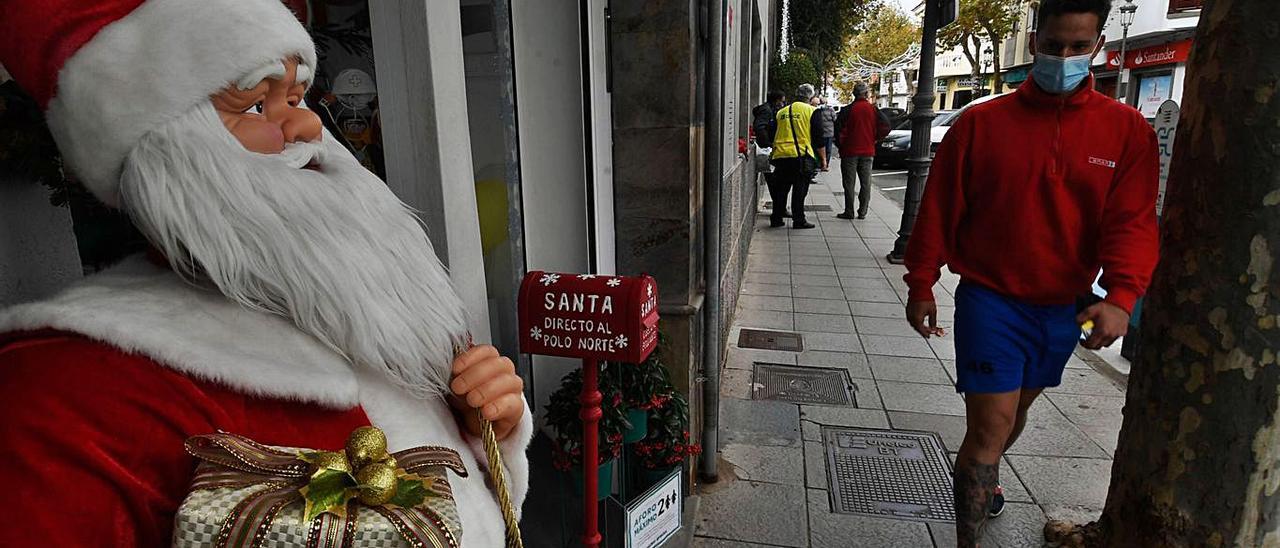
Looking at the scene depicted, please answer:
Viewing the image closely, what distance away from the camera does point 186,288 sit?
953mm

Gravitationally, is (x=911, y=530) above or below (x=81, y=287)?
below

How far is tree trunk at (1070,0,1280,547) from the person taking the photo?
1.51 m

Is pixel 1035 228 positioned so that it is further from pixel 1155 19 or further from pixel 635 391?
pixel 1155 19

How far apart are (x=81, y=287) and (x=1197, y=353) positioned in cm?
211

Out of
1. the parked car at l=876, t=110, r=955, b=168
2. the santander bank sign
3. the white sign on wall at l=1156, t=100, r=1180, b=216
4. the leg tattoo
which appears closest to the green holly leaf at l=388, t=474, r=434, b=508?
the leg tattoo

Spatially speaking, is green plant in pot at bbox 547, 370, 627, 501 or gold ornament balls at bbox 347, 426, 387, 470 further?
green plant in pot at bbox 547, 370, 627, 501

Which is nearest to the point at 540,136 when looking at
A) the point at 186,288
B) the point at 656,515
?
the point at 656,515

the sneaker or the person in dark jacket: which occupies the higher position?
the person in dark jacket

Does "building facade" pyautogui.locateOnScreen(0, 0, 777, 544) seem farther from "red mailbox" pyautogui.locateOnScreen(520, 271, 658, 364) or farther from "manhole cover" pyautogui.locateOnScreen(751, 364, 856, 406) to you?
"manhole cover" pyautogui.locateOnScreen(751, 364, 856, 406)

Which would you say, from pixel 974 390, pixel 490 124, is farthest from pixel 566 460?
pixel 974 390

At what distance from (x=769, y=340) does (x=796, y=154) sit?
456cm

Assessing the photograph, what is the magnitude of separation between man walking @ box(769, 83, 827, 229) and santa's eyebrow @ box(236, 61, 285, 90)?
8.67m

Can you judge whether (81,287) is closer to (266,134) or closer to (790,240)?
(266,134)

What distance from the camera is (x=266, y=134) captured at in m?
0.99
